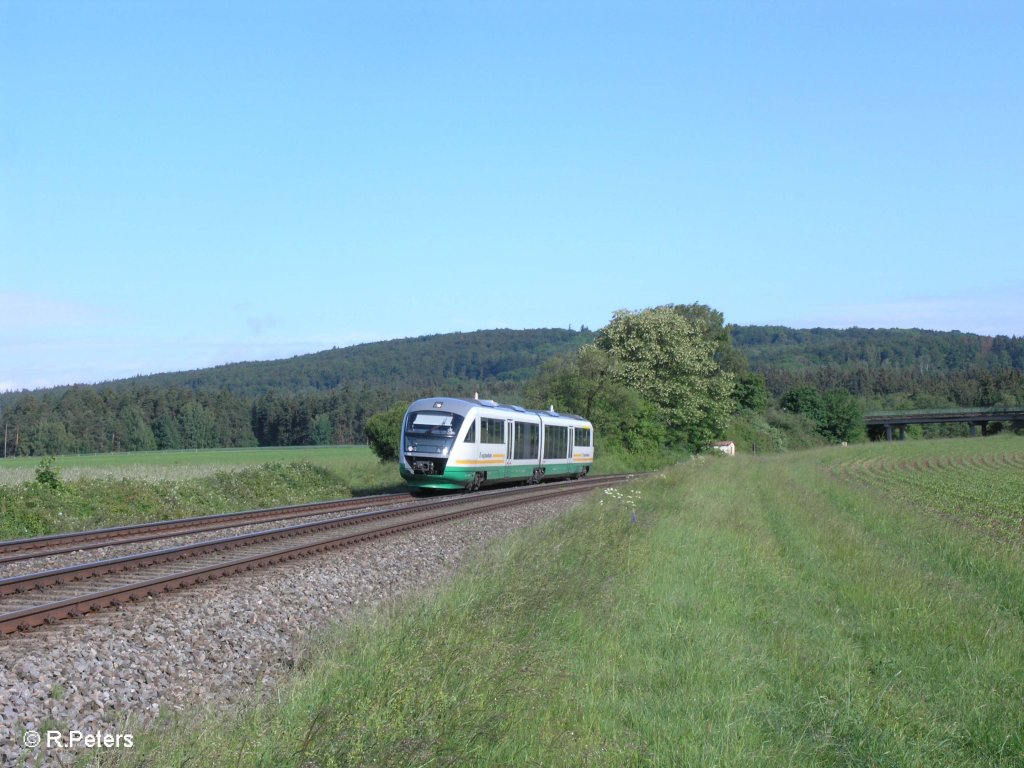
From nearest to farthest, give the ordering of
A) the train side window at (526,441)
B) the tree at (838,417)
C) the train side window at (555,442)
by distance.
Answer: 1. the train side window at (526,441)
2. the train side window at (555,442)
3. the tree at (838,417)

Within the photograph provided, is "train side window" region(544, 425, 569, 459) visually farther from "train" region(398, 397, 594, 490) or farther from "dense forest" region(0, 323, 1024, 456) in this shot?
"dense forest" region(0, 323, 1024, 456)

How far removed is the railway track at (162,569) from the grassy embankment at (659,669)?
2834mm

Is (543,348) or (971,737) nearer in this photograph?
(971,737)

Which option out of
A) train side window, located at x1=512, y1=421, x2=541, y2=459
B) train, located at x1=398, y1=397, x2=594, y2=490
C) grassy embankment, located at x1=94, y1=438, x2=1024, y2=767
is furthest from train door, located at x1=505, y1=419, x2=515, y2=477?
grassy embankment, located at x1=94, y1=438, x2=1024, y2=767

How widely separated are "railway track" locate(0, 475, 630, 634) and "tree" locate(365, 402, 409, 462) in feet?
113

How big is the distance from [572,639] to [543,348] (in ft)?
628

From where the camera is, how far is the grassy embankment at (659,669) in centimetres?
541

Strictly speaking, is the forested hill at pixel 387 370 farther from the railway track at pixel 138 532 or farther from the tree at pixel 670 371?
the railway track at pixel 138 532

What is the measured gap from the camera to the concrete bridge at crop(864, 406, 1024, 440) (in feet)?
403

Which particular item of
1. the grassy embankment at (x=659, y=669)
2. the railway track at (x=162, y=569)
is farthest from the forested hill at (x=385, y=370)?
the grassy embankment at (x=659, y=669)

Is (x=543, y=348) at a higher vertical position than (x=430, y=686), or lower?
higher

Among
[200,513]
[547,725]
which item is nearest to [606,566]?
[547,725]

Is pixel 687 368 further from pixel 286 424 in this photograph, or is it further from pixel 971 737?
pixel 286 424

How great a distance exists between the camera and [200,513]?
23.0 metres
